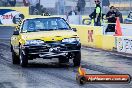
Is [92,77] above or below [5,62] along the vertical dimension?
above

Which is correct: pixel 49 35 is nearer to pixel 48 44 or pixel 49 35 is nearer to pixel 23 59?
pixel 48 44

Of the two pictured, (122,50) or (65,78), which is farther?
(122,50)

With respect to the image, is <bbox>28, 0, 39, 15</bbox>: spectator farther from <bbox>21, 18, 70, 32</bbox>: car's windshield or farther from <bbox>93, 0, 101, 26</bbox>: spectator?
<bbox>21, 18, 70, 32</bbox>: car's windshield

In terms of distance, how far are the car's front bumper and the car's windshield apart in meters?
0.98

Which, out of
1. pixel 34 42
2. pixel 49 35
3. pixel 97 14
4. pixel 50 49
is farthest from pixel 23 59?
pixel 97 14

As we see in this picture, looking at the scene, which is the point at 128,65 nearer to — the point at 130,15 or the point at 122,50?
the point at 122,50

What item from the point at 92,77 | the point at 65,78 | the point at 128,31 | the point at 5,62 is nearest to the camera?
the point at 92,77

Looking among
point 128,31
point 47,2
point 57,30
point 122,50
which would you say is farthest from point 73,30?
point 47,2

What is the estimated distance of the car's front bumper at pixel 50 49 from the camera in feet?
50.6

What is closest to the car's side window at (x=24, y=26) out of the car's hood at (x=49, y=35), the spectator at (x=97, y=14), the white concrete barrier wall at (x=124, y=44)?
the car's hood at (x=49, y=35)

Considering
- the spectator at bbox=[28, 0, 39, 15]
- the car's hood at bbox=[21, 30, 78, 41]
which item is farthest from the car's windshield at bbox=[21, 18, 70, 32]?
the spectator at bbox=[28, 0, 39, 15]

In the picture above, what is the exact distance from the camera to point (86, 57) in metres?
19.7

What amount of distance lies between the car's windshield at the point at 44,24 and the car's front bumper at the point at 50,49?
0.98m

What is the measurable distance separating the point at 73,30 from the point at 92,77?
863cm
